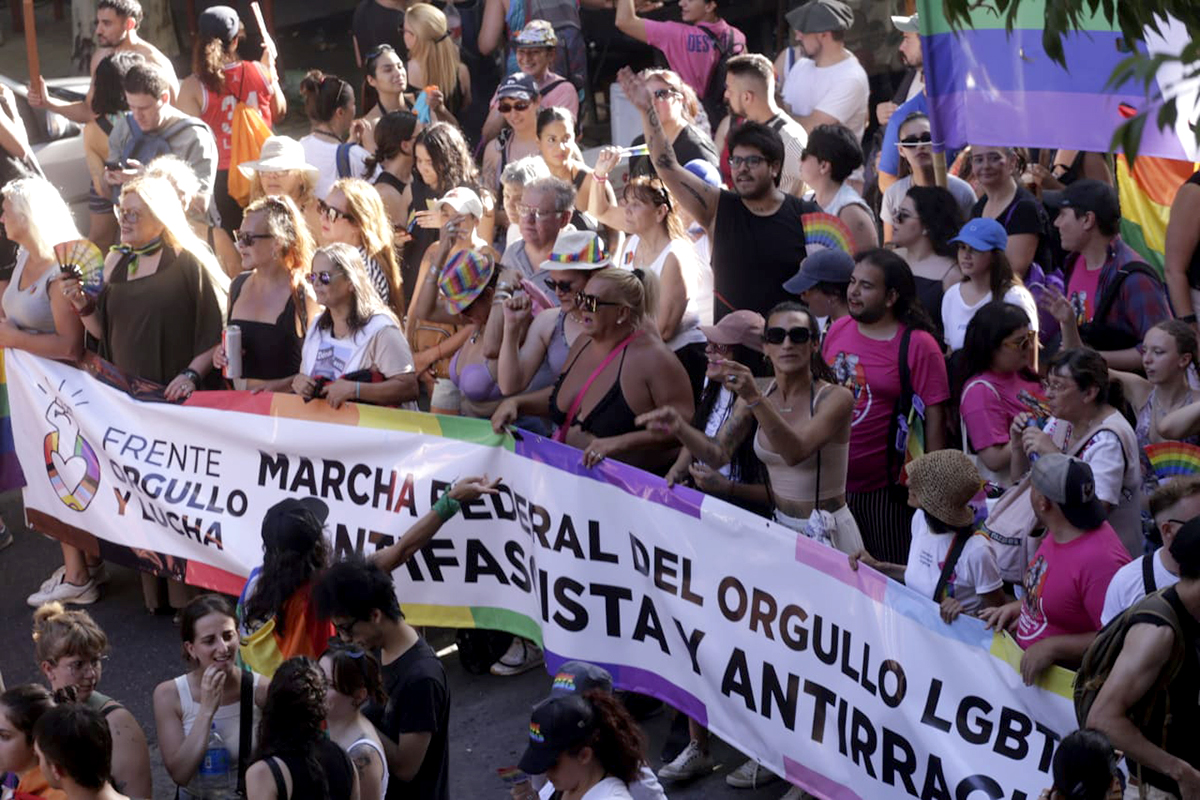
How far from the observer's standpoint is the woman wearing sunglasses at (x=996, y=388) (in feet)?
20.8

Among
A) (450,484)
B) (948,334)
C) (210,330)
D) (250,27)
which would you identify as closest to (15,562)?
(210,330)

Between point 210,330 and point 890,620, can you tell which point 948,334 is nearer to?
point 890,620

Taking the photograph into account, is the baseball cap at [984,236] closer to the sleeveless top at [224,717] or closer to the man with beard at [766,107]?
the man with beard at [766,107]

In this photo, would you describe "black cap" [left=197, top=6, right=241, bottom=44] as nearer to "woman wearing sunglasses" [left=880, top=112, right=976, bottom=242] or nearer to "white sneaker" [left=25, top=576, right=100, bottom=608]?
"white sneaker" [left=25, top=576, right=100, bottom=608]

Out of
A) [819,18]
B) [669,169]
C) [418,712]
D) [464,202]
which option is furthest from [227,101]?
[418,712]

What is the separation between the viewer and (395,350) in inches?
297

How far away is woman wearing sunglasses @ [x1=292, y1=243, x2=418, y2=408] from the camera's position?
745cm

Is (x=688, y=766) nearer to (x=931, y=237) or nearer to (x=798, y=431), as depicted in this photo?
(x=798, y=431)

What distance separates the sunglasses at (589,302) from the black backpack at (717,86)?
496 centimetres

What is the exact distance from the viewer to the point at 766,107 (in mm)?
9484

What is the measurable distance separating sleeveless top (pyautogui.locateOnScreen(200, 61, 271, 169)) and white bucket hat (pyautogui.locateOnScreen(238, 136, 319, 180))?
1599mm

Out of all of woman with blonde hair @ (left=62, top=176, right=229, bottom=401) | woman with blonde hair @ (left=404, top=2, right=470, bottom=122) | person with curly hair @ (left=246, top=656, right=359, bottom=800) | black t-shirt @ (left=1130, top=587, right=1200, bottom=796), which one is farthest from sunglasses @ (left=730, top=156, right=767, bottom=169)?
woman with blonde hair @ (left=404, top=2, right=470, bottom=122)

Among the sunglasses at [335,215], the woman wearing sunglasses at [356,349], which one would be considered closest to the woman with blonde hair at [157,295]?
the sunglasses at [335,215]

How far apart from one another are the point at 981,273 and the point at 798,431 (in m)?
1.63
